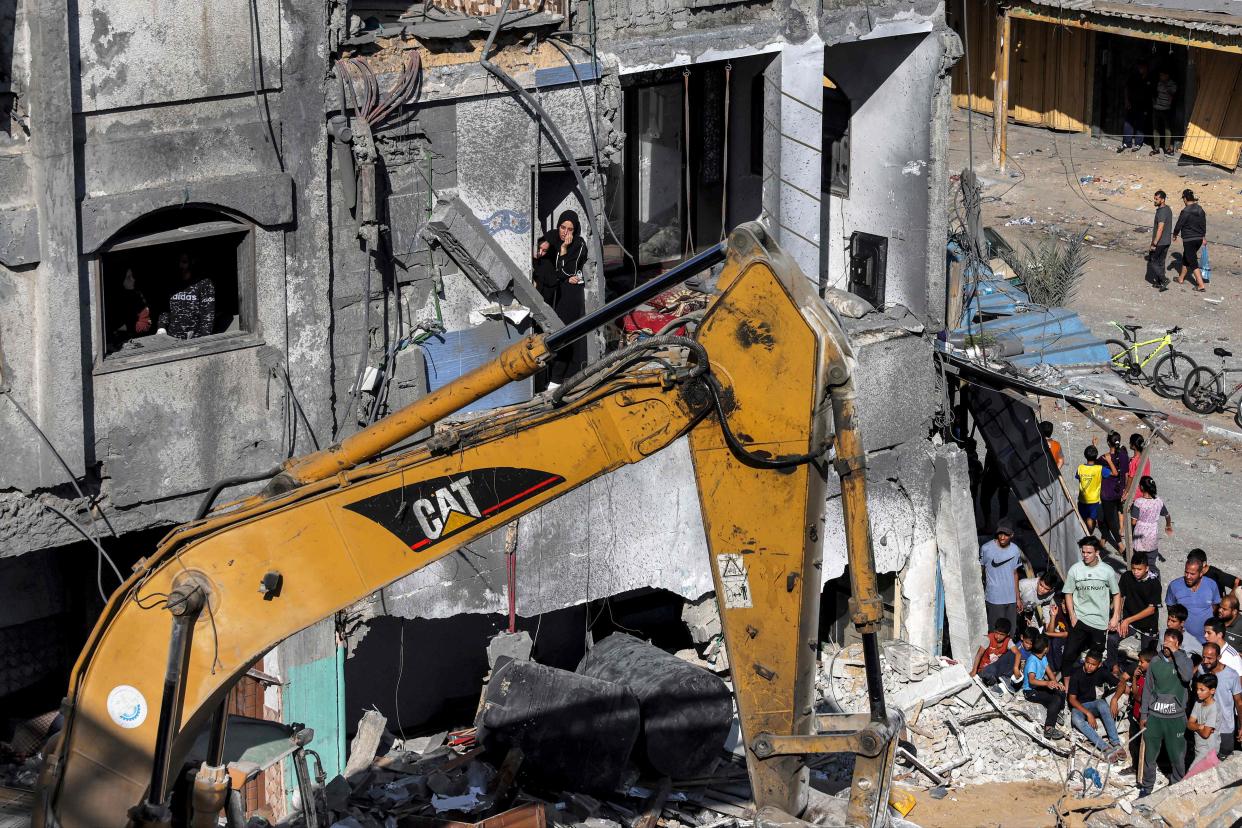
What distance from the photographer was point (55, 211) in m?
12.2

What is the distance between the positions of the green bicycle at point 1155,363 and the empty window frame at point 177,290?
1283cm

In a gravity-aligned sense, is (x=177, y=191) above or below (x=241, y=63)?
below

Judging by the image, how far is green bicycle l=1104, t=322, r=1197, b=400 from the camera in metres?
22.5

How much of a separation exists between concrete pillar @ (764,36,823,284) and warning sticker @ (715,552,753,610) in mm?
8512

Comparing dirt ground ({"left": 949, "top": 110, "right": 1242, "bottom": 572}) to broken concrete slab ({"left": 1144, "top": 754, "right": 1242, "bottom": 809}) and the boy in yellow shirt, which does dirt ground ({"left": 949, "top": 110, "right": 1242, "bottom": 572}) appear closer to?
the boy in yellow shirt

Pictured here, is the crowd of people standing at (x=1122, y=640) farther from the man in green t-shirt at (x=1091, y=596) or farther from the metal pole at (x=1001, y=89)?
the metal pole at (x=1001, y=89)

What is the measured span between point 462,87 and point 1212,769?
820cm

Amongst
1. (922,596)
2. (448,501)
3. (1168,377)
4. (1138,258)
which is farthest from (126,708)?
(1138,258)

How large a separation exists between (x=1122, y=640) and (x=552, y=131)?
24.4ft

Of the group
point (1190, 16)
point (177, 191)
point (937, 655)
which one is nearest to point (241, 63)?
point (177, 191)

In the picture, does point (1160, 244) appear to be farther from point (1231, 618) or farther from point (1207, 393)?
point (1231, 618)

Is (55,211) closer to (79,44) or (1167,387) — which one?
(79,44)

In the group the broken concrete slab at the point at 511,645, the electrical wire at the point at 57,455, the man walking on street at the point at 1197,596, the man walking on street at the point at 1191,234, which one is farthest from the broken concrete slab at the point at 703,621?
the man walking on street at the point at 1191,234

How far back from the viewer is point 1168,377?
74.2 ft
